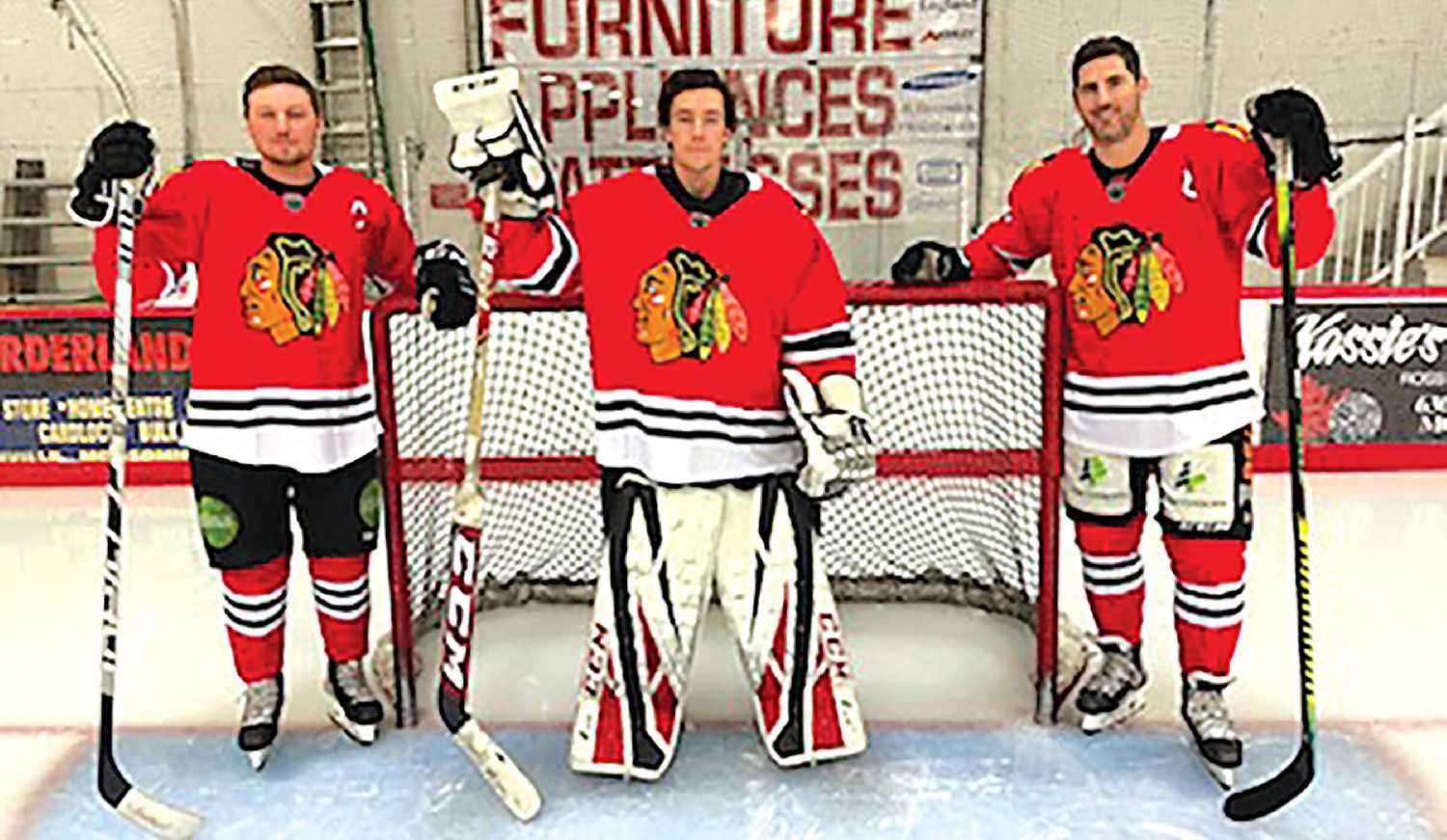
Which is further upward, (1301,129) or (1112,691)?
(1301,129)

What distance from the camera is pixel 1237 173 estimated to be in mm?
2162

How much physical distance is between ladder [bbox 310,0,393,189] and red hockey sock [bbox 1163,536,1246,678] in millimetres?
3492

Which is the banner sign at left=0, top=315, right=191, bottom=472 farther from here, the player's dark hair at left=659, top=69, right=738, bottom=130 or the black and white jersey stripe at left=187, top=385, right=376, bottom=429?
the player's dark hair at left=659, top=69, right=738, bottom=130

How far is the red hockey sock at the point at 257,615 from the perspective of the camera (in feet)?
7.62

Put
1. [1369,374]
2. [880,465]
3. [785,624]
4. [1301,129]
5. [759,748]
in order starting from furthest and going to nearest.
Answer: [1369,374] < [880,465] < [759,748] < [785,624] < [1301,129]

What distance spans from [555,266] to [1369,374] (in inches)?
139

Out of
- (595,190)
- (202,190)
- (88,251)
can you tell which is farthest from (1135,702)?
(88,251)

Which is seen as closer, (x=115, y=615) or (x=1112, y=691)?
(x=115, y=615)

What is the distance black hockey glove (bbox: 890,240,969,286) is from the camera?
2.45 m

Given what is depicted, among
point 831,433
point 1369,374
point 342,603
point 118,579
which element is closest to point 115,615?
point 118,579

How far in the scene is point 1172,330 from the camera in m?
2.22

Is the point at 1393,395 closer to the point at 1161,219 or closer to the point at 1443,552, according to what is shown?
the point at 1443,552

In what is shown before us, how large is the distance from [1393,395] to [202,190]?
13.3ft

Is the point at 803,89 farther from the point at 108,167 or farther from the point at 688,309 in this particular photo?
the point at 108,167
